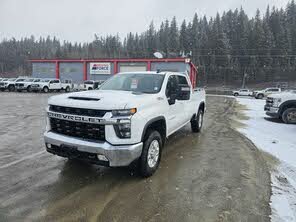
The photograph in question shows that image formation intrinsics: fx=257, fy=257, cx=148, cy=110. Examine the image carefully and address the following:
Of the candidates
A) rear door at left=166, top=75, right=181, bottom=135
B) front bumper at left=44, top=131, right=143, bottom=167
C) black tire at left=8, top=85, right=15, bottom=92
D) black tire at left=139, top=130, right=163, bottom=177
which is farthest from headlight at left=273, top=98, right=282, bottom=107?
black tire at left=8, top=85, right=15, bottom=92

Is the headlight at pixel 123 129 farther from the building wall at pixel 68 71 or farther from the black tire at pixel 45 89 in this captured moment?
the building wall at pixel 68 71

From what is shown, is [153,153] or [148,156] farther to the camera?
[153,153]

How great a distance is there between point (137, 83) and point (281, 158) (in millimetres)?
3677

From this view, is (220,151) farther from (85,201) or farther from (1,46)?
(1,46)

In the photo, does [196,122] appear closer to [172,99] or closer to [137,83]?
[172,99]

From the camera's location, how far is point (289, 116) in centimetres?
1085

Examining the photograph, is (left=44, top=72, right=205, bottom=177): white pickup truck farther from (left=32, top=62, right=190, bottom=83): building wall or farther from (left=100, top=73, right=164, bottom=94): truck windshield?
(left=32, top=62, right=190, bottom=83): building wall

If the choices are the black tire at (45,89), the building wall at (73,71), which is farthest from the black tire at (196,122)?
the building wall at (73,71)

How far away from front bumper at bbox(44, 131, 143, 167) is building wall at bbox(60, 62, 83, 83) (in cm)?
Result: 3997

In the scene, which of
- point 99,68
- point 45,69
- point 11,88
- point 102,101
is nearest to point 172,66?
point 99,68

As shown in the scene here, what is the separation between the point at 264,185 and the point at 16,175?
4335 millimetres

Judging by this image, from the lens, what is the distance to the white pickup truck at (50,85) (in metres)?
31.6

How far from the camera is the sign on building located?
4053 centimetres

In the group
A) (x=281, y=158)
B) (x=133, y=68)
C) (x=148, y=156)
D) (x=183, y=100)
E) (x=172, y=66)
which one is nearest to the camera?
(x=148, y=156)
